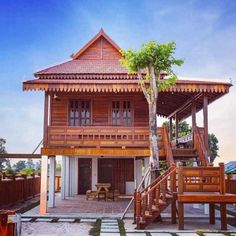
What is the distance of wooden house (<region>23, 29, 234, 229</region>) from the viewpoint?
15219 millimetres

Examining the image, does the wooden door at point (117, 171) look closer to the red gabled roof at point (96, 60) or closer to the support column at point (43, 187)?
the red gabled roof at point (96, 60)

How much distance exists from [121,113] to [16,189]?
632 centimetres

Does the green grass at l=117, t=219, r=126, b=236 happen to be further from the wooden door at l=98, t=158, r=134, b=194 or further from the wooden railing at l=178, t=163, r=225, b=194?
the wooden door at l=98, t=158, r=134, b=194

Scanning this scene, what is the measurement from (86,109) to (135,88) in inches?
153

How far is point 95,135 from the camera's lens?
611 inches

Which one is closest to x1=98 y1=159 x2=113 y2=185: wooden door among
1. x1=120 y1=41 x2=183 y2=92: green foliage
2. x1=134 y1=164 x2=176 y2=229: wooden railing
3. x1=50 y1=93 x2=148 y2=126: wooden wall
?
x1=50 y1=93 x2=148 y2=126: wooden wall

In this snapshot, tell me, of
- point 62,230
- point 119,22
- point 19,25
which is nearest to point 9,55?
point 19,25

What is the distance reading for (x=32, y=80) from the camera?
49.9 feet

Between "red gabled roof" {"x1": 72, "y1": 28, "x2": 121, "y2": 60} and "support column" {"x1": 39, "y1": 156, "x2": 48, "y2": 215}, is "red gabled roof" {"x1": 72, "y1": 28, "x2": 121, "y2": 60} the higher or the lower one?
the higher one

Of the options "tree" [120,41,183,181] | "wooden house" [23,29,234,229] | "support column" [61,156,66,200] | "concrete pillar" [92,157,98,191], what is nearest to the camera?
"tree" [120,41,183,181]

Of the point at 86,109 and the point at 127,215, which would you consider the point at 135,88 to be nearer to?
the point at 86,109

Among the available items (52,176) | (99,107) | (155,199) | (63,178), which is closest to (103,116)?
(99,107)

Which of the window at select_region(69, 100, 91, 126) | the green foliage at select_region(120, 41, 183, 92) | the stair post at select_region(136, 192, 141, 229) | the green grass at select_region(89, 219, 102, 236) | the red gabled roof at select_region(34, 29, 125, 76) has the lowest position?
the green grass at select_region(89, 219, 102, 236)

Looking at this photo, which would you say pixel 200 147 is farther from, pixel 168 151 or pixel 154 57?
pixel 154 57
